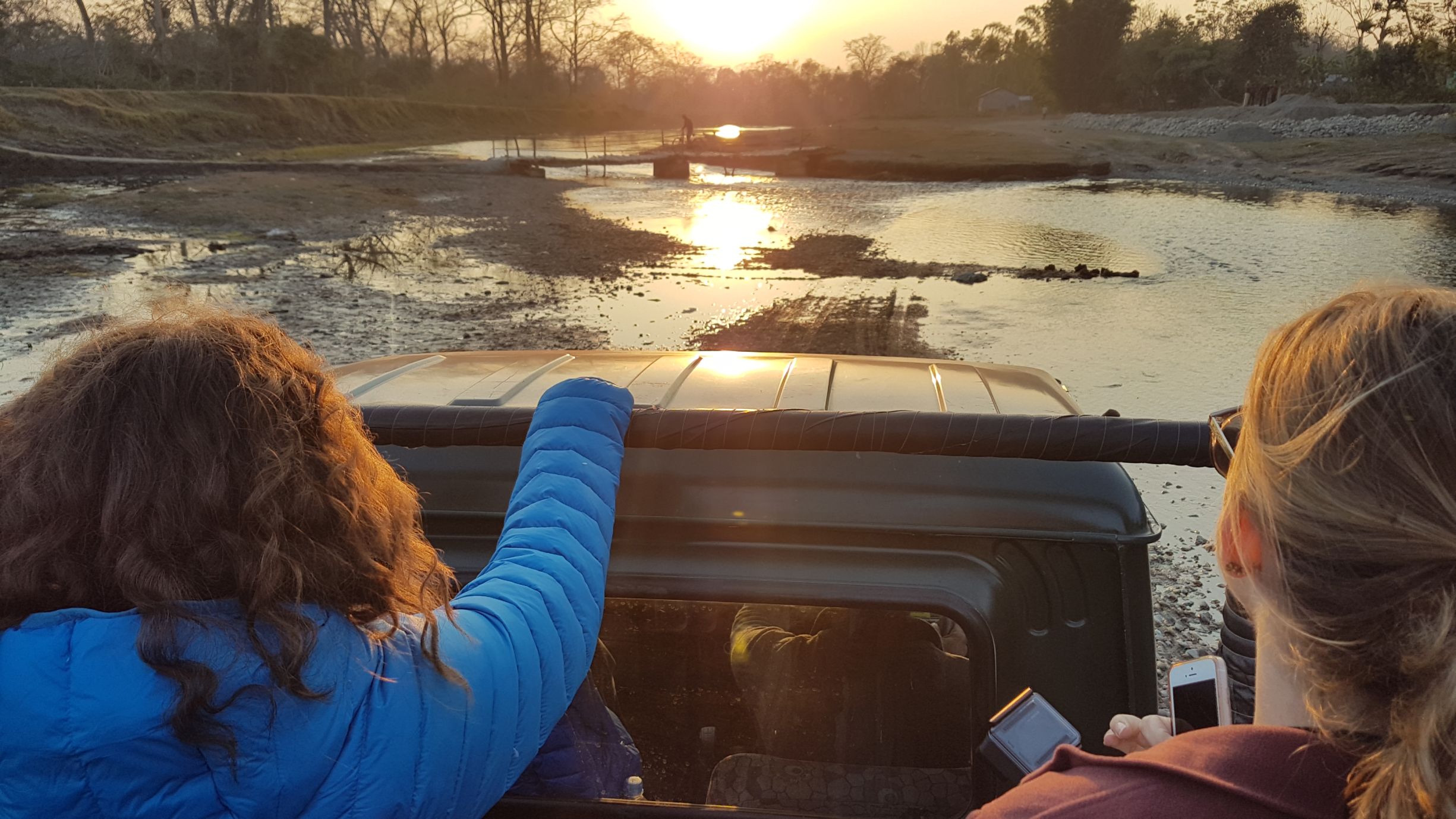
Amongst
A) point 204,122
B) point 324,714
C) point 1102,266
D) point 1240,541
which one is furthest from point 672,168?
point 1240,541

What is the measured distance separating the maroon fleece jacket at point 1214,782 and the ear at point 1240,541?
6.0 inches

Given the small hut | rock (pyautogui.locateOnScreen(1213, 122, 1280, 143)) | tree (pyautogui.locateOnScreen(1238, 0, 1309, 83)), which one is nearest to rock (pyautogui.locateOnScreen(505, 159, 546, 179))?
rock (pyautogui.locateOnScreen(1213, 122, 1280, 143))

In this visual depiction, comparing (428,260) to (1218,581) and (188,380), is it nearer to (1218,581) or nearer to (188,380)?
(1218,581)

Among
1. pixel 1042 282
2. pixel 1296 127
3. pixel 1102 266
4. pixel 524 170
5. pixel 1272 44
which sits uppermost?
pixel 1272 44

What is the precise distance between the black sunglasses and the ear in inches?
8.6

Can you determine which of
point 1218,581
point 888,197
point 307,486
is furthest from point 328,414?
point 888,197

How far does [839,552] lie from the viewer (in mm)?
1688

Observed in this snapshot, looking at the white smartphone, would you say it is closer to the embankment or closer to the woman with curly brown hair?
the woman with curly brown hair

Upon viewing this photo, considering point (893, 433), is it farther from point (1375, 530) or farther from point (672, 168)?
point (672, 168)

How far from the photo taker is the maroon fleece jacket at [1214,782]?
721mm

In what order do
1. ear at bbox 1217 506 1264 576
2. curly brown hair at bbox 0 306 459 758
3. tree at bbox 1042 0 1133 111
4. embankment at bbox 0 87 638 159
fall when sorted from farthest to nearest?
tree at bbox 1042 0 1133 111 → embankment at bbox 0 87 638 159 → curly brown hair at bbox 0 306 459 758 → ear at bbox 1217 506 1264 576

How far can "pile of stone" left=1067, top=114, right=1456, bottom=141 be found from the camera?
29.6 meters

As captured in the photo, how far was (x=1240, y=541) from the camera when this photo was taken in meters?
0.87

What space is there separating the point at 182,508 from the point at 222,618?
129mm
